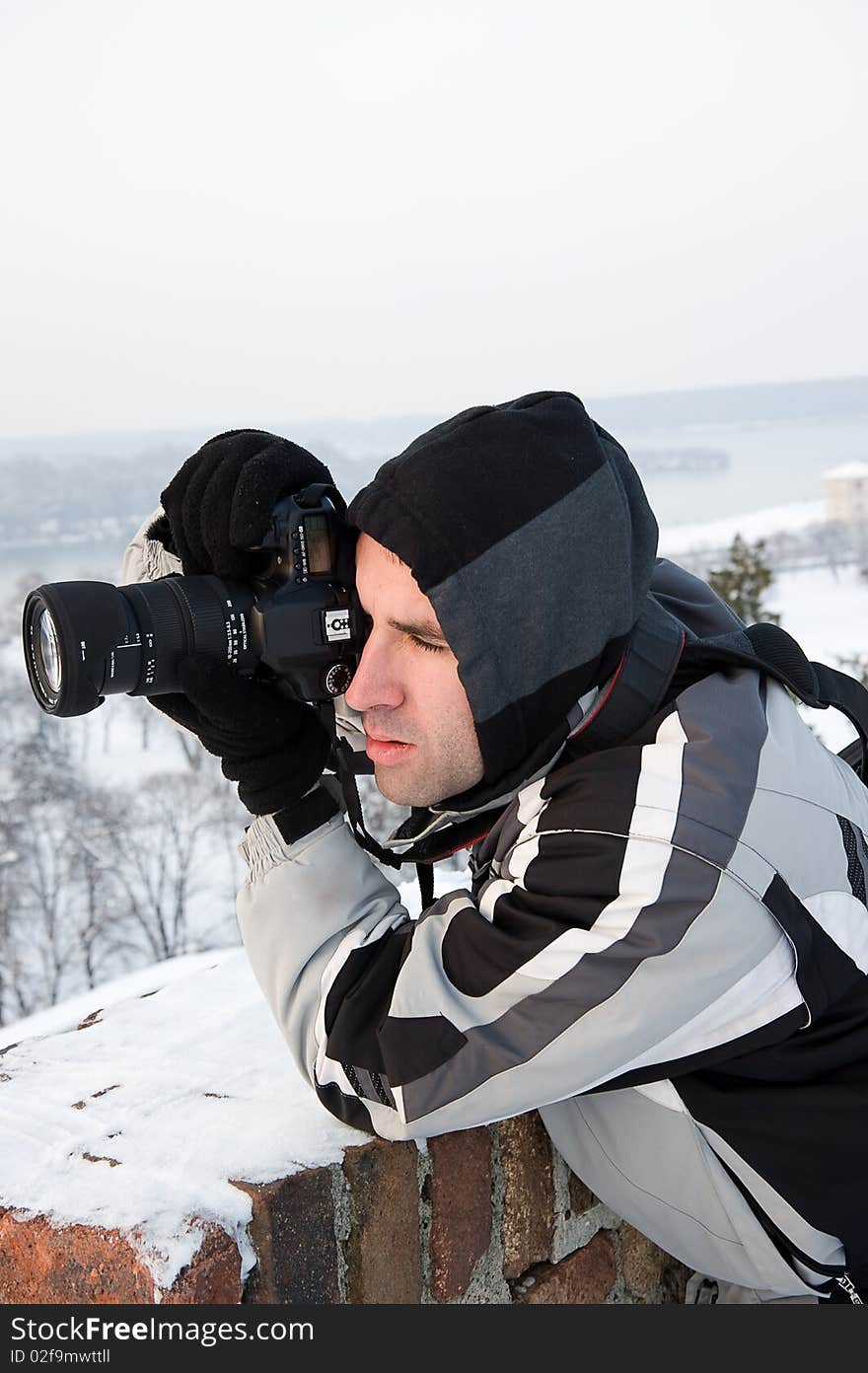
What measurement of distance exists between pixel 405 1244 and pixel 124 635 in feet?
2.06

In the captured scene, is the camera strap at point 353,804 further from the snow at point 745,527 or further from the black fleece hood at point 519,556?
the snow at point 745,527

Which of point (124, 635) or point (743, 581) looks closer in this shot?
point (124, 635)

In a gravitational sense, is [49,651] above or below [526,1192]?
above

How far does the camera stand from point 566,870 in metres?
1.03

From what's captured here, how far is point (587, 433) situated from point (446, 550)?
20cm

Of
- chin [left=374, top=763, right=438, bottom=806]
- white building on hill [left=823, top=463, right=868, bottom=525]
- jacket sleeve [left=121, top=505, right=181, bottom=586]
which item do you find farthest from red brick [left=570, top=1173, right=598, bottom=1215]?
white building on hill [left=823, top=463, right=868, bottom=525]

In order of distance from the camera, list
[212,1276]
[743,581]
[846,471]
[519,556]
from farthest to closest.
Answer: [846,471] < [743,581] < [519,556] < [212,1276]

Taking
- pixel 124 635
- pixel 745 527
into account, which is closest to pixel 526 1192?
pixel 124 635

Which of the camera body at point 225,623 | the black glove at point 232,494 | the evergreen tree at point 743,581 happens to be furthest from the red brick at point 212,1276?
the evergreen tree at point 743,581

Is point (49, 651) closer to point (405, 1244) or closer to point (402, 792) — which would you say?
point (402, 792)

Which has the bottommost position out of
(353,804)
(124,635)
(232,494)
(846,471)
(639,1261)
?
(639,1261)

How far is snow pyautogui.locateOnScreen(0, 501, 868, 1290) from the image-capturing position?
99 cm

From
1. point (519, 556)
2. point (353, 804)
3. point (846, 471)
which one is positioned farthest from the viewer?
point (846, 471)

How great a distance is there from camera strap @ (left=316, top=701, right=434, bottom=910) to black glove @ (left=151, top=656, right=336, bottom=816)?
0.07 metres
